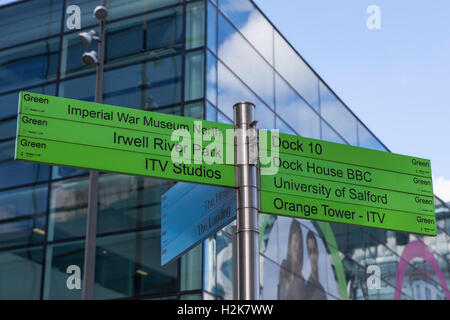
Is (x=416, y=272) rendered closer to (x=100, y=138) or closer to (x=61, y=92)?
(x=61, y=92)

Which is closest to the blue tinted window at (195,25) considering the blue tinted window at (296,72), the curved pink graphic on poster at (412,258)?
the blue tinted window at (296,72)

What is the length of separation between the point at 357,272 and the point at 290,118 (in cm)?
597

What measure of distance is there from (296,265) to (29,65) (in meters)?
9.33

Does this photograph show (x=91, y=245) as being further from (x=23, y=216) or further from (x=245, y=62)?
(x=245, y=62)

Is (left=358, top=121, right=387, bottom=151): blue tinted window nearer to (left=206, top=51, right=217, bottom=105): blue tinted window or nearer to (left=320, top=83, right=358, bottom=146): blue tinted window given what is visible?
(left=320, top=83, right=358, bottom=146): blue tinted window

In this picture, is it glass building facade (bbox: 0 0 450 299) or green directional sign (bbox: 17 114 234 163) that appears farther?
glass building facade (bbox: 0 0 450 299)

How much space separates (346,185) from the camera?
4.94m

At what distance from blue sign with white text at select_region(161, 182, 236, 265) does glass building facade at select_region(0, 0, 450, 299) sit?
8.97m

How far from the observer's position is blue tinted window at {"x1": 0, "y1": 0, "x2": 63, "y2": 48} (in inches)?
750

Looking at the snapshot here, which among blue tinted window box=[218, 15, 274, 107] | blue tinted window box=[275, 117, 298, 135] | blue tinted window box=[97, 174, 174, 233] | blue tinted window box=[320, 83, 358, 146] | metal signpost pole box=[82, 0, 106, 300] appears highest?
blue tinted window box=[320, 83, 358, 146]

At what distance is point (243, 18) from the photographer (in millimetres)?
18547

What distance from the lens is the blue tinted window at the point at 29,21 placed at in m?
19.0

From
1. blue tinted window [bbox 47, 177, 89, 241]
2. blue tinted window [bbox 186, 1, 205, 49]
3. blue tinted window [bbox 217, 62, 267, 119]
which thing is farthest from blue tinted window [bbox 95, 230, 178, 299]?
blue tinted window [bbox 186, 1, 205, 49]
